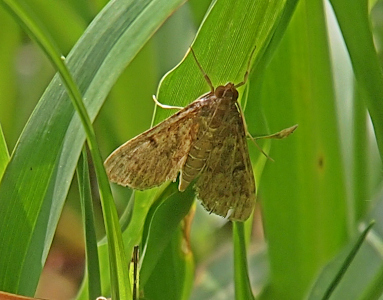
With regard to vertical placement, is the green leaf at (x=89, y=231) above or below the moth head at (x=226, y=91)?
below

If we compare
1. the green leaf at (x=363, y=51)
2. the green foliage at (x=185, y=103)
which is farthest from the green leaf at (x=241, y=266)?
the green leaf at (x=363, y=51)

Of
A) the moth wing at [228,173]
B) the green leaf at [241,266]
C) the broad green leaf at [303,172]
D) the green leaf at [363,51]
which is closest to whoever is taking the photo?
the green leaf at [363,51]

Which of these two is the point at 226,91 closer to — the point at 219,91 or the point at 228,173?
the point at 219,91

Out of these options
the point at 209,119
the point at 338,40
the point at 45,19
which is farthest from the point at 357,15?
the point at 45,19

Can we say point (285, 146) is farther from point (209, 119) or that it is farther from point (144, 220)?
point (144, 220)

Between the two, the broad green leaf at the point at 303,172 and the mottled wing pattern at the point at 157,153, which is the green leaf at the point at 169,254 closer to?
the mottled wing pattern at the point at 157,153

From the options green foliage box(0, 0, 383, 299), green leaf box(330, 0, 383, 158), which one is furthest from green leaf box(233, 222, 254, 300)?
green leaf box(330, 0, 383, 158)

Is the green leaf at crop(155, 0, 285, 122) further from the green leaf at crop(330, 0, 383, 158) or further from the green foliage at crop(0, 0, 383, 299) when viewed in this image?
the green leaf at crop(330, 0, 383, 158)
